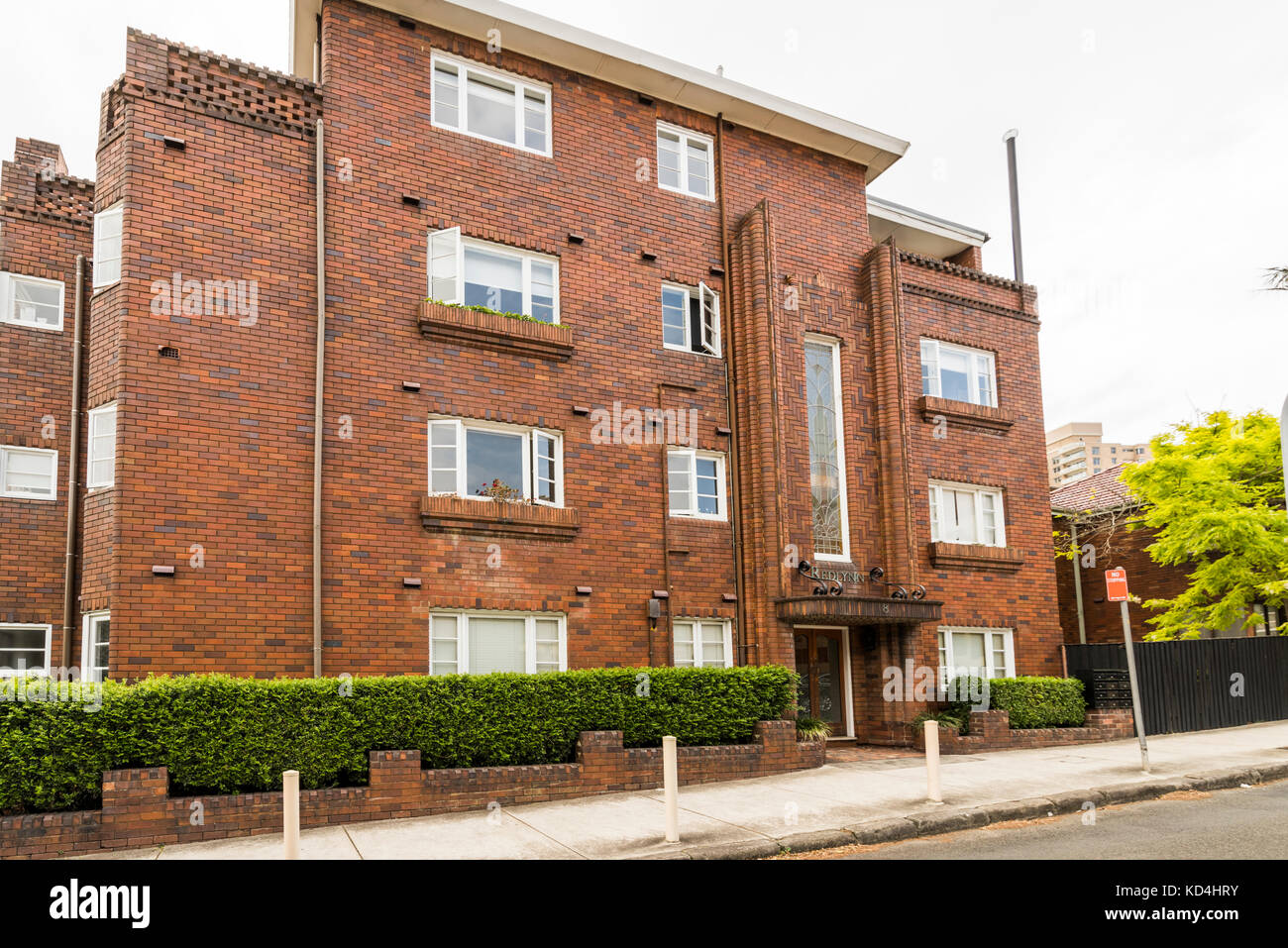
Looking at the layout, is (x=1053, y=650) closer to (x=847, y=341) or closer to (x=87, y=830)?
(x=847, y=341)

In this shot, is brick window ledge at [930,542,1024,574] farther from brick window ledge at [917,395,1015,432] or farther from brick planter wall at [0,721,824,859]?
brick planter wall at [0,721,824,859]

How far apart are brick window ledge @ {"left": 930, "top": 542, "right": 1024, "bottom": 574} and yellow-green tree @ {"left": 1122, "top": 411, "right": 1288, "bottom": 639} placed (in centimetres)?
470

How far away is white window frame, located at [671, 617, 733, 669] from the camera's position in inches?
639

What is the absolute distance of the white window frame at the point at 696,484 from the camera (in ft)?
54.7

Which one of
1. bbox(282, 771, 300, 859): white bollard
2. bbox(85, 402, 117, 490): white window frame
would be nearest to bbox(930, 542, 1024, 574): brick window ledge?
bbox(282, 771, 300, 859): white bollard

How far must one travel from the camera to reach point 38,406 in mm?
15625

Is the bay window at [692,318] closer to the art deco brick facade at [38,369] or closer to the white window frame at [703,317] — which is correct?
the white window frame at [703,317]

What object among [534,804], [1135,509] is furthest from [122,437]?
[1135,509]

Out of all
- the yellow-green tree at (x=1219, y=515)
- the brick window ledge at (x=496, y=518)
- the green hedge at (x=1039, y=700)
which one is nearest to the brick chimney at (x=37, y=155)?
the brick window ledge at (x=496, y=518)

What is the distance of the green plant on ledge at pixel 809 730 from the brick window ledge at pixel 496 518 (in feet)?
14.8

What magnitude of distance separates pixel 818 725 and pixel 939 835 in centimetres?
515

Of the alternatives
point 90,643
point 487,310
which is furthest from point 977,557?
point 90,643

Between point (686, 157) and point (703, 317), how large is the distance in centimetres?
300

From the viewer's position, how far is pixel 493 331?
15.1 metres
